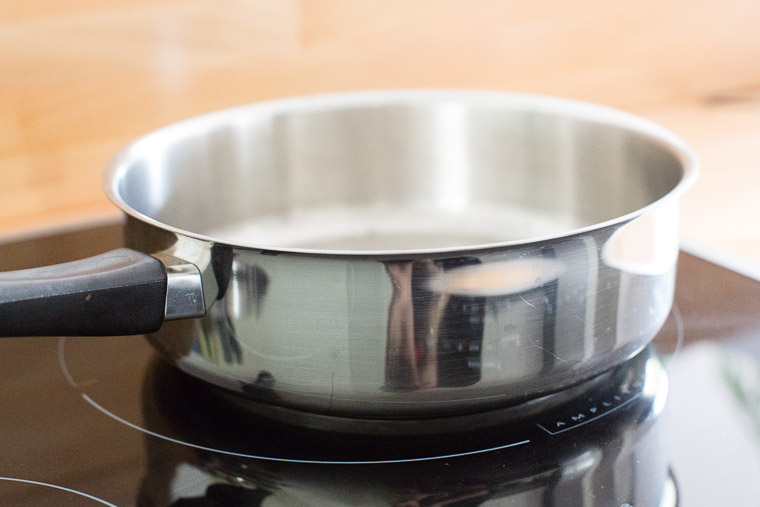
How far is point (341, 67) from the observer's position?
0.88 metres

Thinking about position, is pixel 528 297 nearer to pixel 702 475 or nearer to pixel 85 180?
pixel 702 475

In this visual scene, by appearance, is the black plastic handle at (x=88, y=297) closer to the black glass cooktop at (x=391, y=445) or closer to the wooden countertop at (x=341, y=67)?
the black glass cooktop at (x=391, y=445)

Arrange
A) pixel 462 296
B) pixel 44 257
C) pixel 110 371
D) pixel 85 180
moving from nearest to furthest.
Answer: pixel 462 296 → pixel 110 371 → pixel 44 257 → pixel 85 180

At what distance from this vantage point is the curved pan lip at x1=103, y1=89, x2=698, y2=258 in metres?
0.37

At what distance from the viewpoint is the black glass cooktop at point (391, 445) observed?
0.39 m

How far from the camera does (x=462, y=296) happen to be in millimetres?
368

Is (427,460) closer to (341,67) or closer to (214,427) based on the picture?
(214,427)

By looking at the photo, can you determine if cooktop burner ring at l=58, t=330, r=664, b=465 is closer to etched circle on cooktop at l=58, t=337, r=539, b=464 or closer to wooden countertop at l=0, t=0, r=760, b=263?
etched circle on cooktop at l=58, t=337, r=539, b=464

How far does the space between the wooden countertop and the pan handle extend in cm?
39

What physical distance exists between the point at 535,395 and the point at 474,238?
0.32 metres

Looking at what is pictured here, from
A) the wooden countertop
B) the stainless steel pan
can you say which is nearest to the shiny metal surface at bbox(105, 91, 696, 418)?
the stainless steel pan

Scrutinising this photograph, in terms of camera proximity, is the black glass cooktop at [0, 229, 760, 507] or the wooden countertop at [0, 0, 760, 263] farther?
the wooden countertop at [0, 0, 760, 263]

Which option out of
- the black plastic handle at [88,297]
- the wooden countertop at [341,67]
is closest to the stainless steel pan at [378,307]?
the black plastic handle at [88,297]

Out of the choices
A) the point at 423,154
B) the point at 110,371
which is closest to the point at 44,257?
the point at 110,371
